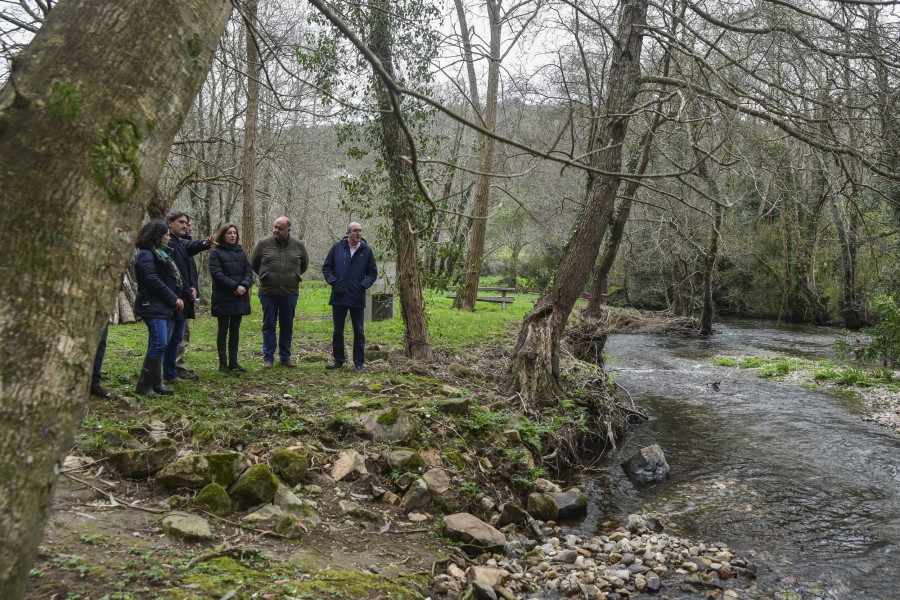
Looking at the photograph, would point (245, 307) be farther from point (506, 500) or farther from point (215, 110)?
point (215, 110)

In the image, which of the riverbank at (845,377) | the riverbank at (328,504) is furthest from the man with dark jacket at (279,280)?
the riverbank at (845,377)

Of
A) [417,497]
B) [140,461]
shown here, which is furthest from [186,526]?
[417,497]

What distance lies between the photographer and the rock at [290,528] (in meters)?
3.70

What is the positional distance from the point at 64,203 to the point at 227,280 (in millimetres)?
5843

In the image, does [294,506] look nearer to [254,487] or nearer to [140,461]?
[254,487]

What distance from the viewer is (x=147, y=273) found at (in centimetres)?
598

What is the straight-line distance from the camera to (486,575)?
3811 millimetres

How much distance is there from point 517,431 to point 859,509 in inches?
129

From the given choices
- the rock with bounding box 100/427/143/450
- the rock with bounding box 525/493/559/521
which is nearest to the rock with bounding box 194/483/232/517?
the rock with bounding box 100/427/143/450

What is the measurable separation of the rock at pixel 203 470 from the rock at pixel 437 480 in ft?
4.74

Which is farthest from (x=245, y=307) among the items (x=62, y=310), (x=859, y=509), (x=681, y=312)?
(x=681, y=312)

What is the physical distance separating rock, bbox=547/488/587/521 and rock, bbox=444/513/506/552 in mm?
1077

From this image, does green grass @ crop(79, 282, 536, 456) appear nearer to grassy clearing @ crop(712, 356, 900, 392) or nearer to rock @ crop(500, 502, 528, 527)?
rock @ crop(500, 502, 528, 527)

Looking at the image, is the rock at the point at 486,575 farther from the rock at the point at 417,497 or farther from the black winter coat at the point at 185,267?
the black winter coat at the point at 185,267
